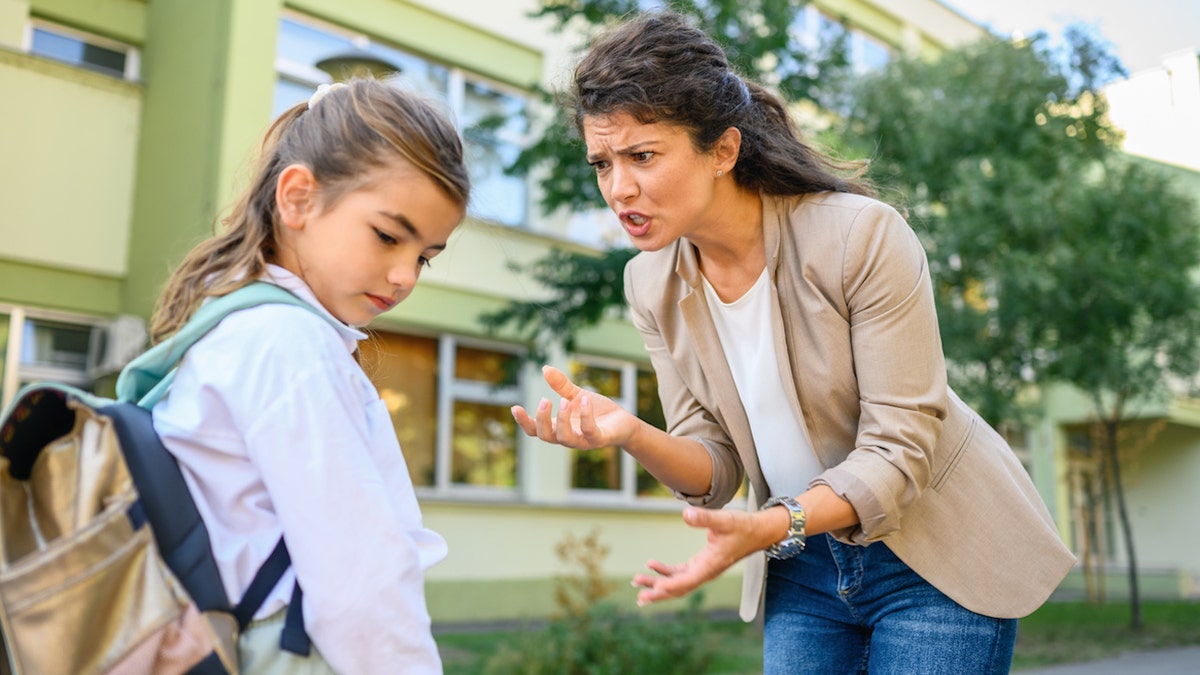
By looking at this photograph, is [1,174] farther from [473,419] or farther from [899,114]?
[899,114]

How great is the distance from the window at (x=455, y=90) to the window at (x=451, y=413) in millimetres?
1710

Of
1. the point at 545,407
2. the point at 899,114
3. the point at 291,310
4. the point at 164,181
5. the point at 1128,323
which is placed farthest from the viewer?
the point at 899,114

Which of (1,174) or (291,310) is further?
(1,174)

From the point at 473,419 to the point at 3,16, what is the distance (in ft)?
19.7

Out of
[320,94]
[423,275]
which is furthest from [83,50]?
[320,94]

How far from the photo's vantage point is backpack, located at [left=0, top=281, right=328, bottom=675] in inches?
45.9

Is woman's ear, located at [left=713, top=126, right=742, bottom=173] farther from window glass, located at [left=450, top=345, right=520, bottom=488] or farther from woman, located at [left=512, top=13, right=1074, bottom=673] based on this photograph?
window glass, located at [left=450, top=345, right=520, bottom=488]

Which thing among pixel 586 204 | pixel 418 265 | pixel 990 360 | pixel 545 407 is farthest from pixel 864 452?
pixel 990 360

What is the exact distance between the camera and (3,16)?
29.2 ft

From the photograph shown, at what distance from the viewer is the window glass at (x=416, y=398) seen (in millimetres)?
10680

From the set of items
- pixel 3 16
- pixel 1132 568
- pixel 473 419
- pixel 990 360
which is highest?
pixel 3 16

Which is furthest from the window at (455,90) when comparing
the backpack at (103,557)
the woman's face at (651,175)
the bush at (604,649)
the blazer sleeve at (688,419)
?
the backpack at (103,557)

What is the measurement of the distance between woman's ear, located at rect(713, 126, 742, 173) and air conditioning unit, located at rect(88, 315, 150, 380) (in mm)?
7931

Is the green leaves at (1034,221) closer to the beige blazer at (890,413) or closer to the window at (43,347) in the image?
the beige blazer at (890,413)
